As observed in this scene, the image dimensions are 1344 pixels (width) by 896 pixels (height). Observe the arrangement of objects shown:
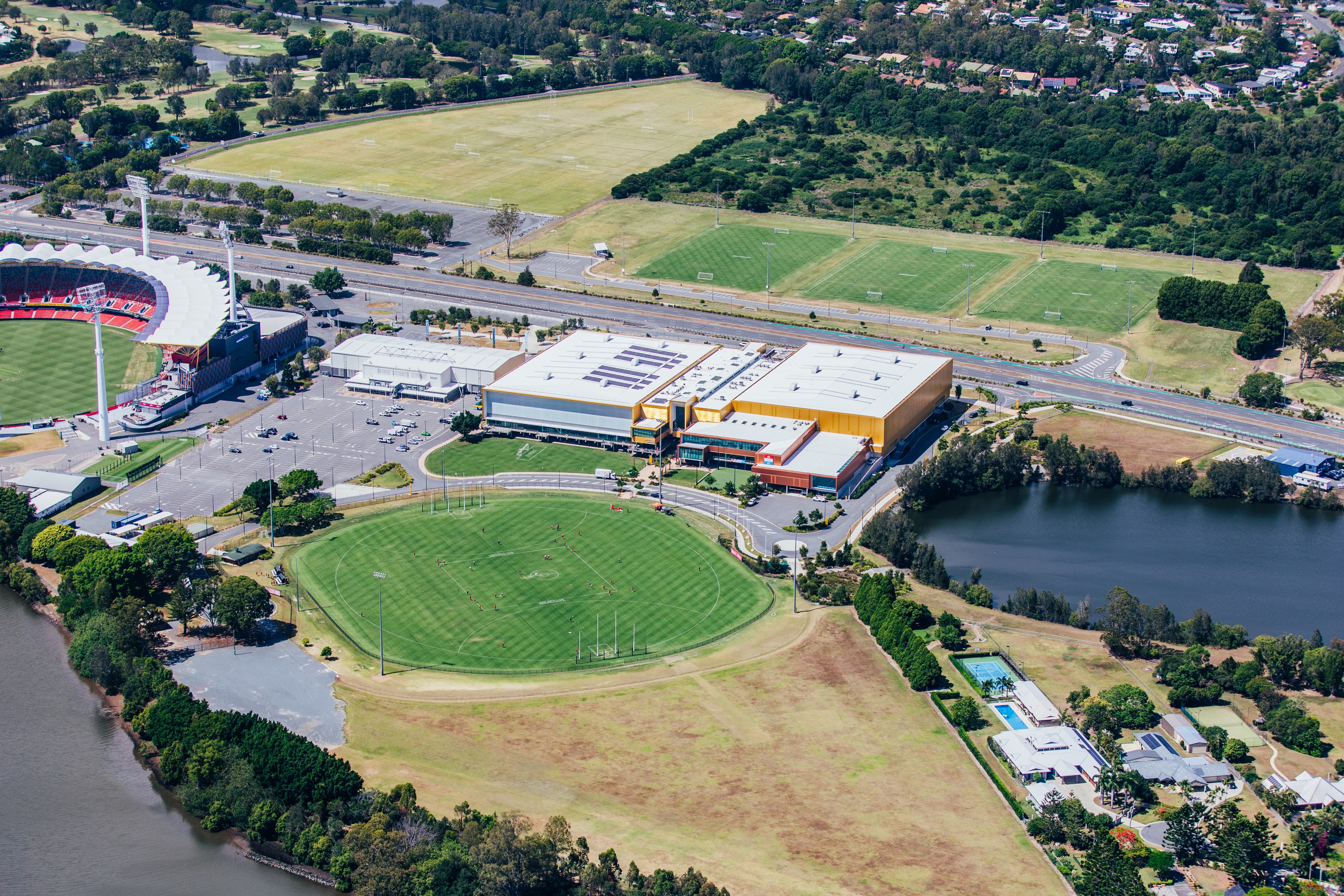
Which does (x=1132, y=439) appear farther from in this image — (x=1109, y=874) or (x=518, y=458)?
(x=1109, y=874)

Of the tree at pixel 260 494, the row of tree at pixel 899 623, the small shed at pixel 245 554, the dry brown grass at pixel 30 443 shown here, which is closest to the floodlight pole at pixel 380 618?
the small shed at pixel 245 554

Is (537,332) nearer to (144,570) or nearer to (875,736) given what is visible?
(144,570)

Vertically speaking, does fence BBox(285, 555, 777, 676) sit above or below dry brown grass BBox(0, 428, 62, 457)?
above

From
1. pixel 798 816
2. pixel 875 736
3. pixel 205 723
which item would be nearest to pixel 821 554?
pixel 875 736

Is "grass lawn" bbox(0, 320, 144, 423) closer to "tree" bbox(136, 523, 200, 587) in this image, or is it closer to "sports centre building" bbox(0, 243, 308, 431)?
"sports centre building" bbox(0, 243, 308, 431)

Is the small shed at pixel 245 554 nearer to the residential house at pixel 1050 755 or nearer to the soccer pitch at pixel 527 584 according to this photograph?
the soccer pitch at pixel 527 584

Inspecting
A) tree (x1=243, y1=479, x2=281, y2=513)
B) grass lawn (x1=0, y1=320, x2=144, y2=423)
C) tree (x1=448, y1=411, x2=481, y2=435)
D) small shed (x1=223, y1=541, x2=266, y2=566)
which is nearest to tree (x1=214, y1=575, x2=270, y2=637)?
small shed (x1=223, y1=541, x2=266, y2=566)
